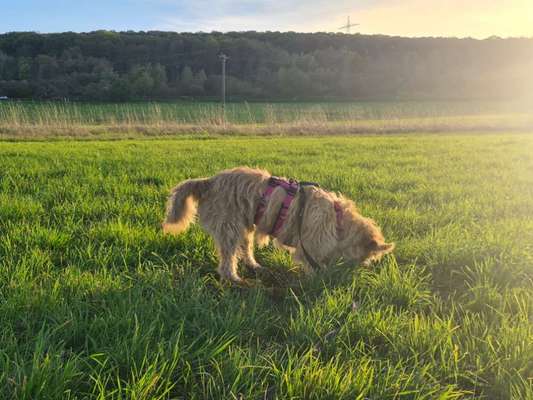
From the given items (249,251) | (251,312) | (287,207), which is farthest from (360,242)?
(251,312)

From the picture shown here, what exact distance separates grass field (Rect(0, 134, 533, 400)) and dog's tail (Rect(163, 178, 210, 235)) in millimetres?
337

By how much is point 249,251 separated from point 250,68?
87.1m

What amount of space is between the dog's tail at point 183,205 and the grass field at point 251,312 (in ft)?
1.10

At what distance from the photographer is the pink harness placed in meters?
3.97

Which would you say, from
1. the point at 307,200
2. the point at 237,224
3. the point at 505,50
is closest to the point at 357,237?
the point at 307,200

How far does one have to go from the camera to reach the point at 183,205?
4125 mm

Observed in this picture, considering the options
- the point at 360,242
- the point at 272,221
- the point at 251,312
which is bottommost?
the point at 251,312

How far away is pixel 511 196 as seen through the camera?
23.0ft

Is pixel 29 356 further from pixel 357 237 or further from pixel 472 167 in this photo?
pixel 472 167

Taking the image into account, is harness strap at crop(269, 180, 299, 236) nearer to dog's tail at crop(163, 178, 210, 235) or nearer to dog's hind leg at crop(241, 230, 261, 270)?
dog's hind leg at crop(241, 230, 261, 270)

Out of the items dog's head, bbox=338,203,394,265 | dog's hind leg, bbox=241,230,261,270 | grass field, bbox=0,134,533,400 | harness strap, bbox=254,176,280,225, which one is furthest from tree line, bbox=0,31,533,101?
dog's head, bbox=338,203,394,265

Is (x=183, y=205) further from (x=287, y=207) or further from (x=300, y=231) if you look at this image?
(x=300, y=231)

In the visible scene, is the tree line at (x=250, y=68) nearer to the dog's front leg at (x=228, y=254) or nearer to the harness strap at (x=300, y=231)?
the dog's front leg at (x=228, y=254)

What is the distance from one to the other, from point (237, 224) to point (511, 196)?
529 cm
